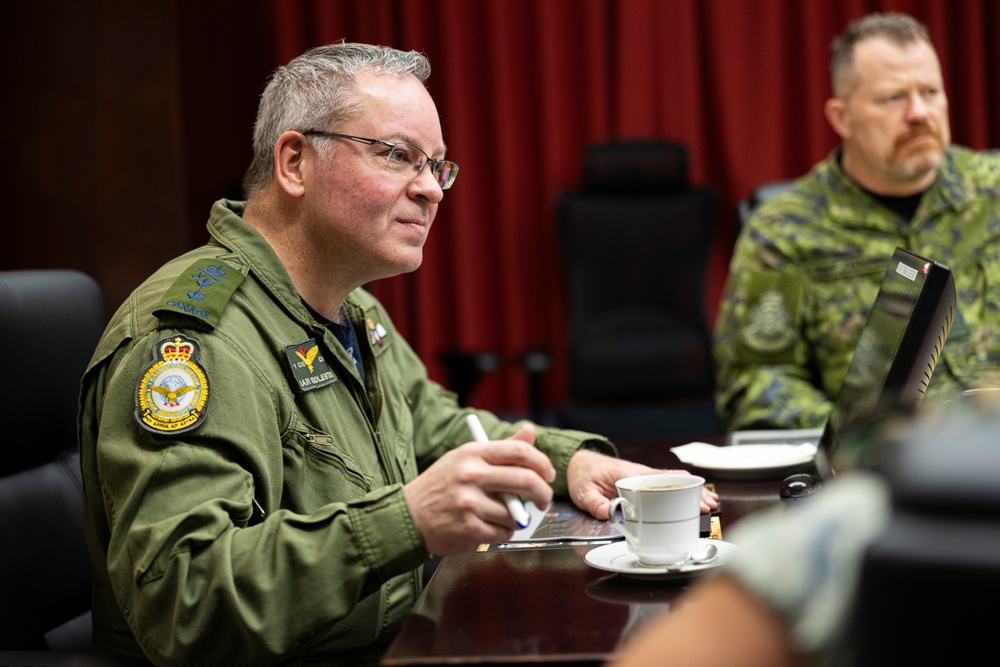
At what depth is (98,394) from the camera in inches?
49.8

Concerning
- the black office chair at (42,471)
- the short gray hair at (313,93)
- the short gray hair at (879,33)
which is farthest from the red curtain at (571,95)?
the black office chair at (42,471)

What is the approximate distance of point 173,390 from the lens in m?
1.18

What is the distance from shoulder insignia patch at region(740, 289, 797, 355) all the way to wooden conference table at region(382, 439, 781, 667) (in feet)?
3.54

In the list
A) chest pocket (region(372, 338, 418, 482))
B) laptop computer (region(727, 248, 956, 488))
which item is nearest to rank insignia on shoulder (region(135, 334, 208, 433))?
chest pocket (region(372, 338, 418, 482))

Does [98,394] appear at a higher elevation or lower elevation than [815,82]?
lower

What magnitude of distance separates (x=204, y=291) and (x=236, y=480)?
0.27m

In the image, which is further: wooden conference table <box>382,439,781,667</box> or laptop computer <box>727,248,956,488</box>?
laptop computer <box>727,248,956,488</box>

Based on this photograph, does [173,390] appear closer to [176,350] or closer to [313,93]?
[176,350]

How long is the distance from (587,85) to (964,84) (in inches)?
52.6

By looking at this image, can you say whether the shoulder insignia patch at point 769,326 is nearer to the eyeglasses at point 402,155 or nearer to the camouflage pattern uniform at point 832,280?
the camouflage pattern uniform at point 832,280

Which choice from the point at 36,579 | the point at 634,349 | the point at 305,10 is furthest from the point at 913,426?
the point at 305,10

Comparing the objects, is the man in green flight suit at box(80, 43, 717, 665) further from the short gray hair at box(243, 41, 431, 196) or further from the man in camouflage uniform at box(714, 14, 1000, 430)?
the man in camouflage uniform at box(714, 14, 1000, 430)

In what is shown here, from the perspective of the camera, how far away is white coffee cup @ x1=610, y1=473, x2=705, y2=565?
1090 millimetres

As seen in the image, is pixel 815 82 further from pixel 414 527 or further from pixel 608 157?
pixel 414 527
